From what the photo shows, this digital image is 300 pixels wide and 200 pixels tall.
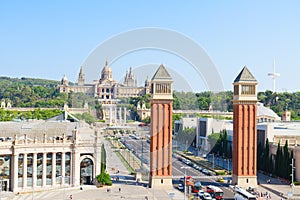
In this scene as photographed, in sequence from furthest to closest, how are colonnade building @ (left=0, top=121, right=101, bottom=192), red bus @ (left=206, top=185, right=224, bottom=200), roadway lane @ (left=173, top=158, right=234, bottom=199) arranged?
roadway lane @ (left=173, top=158, right=234, bottom=199) < colonnade building @ (left=0, top=121, right=101, bottom=192) < red bus @ (left=206, top=185, right=224, bottom=200)

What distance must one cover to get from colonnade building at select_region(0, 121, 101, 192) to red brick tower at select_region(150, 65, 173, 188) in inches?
243

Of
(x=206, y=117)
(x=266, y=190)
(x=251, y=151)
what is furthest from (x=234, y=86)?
(x=206, y=117)

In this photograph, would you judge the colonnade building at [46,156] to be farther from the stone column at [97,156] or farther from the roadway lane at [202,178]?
the roadway lane at [202,178]

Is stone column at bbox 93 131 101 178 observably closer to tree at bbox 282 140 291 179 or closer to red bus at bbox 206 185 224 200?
red bus at bbox 206 185 224 200

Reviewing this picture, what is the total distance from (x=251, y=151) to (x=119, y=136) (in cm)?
3460

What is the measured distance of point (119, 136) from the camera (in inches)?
3157

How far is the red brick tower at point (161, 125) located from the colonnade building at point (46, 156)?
617 cm

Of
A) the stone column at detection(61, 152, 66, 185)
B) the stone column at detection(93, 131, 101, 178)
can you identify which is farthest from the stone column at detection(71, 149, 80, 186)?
the stone column at detection(93, 131, 101, 178)

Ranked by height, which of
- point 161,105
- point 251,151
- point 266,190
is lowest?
point 266,190

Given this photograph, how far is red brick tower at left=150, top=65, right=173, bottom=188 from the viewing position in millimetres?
47406

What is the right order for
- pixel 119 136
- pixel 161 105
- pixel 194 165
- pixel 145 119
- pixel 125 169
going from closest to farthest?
pixel 161 105 < pixel 125 169 < pixel 194 165 < pixel 119 136 < pixel 145 119

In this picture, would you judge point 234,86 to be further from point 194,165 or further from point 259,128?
point 194,165

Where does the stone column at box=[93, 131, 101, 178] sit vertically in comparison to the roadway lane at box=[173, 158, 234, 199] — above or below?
above

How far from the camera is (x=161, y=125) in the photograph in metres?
48.7
